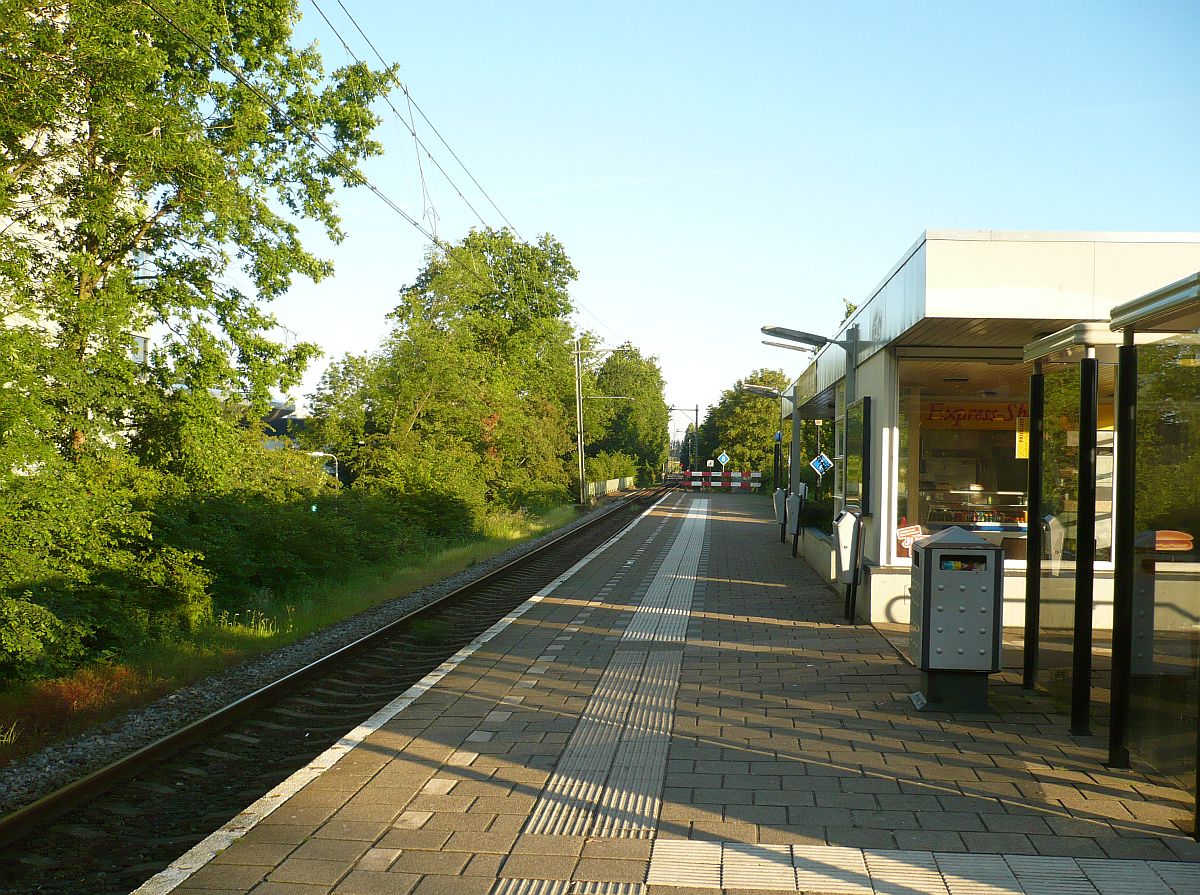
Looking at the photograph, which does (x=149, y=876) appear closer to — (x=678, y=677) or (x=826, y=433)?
(x=678, y=677)

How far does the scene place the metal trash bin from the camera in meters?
6.75

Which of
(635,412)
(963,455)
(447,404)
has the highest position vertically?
(635,412)

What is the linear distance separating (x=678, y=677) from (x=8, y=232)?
10.2 metres

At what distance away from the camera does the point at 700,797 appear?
5145 millimetres

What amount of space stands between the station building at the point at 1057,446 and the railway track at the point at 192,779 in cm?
492

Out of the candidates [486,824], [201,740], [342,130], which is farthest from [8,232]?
[486,824]

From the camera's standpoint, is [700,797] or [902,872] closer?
[902,872]

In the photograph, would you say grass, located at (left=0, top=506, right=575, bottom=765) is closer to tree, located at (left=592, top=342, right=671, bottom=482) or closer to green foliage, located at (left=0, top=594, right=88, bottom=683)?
green foliage, located at (left=0, top=594, right=88, bottom=683)

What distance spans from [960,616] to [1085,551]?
3.36 feet

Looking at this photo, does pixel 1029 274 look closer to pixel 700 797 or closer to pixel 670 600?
pixel 700 797

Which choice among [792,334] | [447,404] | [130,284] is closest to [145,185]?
[130,284]

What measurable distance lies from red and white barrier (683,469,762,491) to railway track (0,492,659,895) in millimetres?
50789

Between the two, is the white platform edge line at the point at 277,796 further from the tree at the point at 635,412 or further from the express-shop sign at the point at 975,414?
the tree at the point at 635,412

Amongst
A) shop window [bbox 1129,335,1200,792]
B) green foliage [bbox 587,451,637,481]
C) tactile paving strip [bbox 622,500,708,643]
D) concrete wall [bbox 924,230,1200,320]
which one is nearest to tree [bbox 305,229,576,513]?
tactile paving strip [bbox 622,500,708,643]
